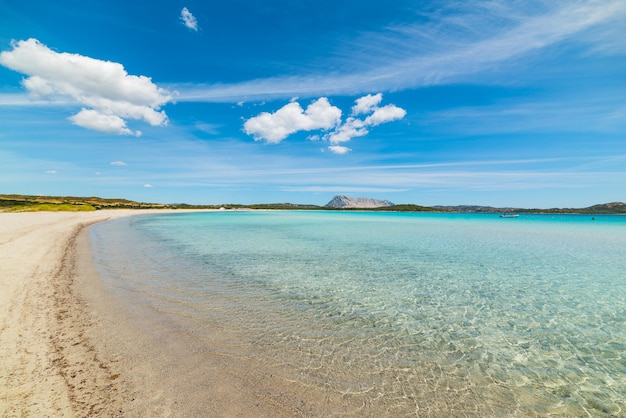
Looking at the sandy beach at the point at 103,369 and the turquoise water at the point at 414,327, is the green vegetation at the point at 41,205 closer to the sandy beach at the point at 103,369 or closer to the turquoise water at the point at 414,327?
the turquoise water at the point at 414,327

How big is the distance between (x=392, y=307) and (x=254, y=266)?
9.27 metres

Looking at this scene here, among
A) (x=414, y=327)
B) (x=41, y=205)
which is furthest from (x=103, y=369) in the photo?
(x=41, y=205)

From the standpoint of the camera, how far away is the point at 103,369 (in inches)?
226

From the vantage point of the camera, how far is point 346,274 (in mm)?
15531

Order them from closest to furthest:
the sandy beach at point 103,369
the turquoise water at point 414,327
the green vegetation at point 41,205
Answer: the sandy beach at point 103,369
the turquoise water at point 414,327
the green vegetation at point 41,205

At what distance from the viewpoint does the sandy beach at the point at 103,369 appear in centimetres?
471

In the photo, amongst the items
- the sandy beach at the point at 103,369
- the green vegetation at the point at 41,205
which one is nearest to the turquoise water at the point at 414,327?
the sandy beach at the point at 103,369

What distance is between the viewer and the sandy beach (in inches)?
185

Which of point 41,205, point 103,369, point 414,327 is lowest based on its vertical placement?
point 414,327

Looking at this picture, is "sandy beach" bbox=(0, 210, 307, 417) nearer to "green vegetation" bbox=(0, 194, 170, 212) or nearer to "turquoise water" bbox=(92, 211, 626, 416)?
"turquoise water" bbox=(92, 211, 626, 416)

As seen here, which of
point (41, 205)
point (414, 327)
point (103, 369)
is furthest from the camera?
point (41, 205)

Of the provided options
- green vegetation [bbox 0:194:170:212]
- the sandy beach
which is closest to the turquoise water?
the sandy beach

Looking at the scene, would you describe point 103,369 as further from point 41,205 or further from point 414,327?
point 41,205

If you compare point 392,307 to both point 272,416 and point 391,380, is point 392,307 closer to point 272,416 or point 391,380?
point 391,380
